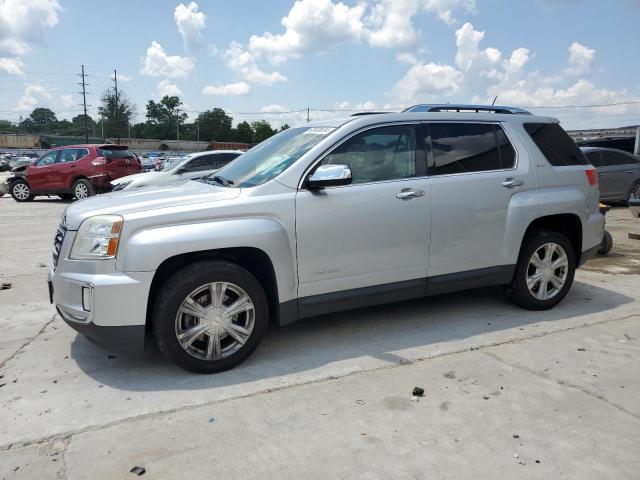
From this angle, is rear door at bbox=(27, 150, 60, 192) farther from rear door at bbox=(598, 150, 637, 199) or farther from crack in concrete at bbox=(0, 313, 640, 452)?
rear door at bbox=(598, 150, 637, 199)

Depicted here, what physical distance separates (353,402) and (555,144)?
11.2 ft

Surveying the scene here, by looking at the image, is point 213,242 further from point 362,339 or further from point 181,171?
point 181,171

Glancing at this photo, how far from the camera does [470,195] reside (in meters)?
4.59

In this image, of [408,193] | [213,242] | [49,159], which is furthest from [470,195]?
[49,159]

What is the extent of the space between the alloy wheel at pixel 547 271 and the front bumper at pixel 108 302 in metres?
3.50

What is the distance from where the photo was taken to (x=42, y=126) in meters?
138

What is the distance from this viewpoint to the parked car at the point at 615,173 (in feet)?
46.3

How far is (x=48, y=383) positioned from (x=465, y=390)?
2822 millimetres

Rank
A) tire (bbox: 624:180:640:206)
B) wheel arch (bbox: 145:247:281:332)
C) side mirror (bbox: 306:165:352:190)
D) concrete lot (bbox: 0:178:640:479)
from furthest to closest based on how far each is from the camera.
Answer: tire (bbox: 624:180:640:206), side mirror (bbox: 306:165:352:190), wheel arch (bbox: 145:247:281:332), concrete lot (bbox: 0:178:640:479)

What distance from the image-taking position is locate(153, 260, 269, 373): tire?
3.59 m

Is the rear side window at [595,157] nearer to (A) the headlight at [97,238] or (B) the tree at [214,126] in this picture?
(A) the headlight at [97,238]

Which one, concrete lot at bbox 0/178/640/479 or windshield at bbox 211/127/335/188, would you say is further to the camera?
windshield at bbox 211/127/335/188

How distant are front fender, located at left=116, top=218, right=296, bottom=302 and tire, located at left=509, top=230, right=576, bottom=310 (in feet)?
7.66

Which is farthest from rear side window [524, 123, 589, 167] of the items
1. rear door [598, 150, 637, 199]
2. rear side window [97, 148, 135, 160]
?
rear side window [97, 148, 135, 160]
